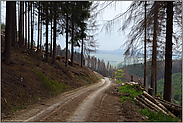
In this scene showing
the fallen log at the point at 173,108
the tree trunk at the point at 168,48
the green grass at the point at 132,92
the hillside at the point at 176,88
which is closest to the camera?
the tree trunk at the point at 168,48

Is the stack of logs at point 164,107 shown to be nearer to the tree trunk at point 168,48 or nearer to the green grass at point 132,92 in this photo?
the tree trunk at point 168,48

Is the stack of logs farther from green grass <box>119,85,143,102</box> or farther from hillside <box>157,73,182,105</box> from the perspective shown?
hillside <box>157,73,182,105</box>

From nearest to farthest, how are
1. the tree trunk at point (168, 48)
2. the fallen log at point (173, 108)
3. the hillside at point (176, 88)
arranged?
the tree trunk at point (168, 48) → the fallen log at point (173, 108) → the hillside at point (176, 88)

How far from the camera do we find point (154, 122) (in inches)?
184

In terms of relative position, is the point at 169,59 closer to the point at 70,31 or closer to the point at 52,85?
the point at 52,85

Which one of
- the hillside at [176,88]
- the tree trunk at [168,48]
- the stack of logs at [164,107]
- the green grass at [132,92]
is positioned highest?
the tree trunk at [168,48]

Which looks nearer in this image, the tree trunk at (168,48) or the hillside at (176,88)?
the tree trunk at (168,48)

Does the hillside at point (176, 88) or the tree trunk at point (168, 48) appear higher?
the tree trunk at point (168, 48)

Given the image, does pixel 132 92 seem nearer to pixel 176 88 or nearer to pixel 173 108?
pixel 173 108

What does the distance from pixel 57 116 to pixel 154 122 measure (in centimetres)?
453

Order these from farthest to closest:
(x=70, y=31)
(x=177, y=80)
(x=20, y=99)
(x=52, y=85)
Result: (x=177, y=80), (x=70, y=31), (x=52, y=85), (x=20, y=99)

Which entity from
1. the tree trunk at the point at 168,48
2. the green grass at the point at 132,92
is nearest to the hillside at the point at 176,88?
the green grass at the point at 132,92

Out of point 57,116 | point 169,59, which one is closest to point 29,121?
point 57,116

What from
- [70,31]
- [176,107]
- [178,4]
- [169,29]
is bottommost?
[176,107]
